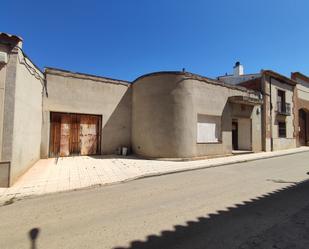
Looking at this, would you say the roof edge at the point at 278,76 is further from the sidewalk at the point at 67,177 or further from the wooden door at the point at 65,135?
the wooden door at the point at 65,135

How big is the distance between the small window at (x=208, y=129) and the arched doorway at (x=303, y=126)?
1455 centimetres

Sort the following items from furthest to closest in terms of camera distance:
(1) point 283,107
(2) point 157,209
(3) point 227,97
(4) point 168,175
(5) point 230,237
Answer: (1) point 283,107, (3) point 227,97, (4) point 168,175, (2) point 157,209, (5) point 230,237

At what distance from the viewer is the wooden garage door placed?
11211 millimetres

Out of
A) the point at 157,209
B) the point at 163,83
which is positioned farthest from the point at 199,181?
the point at 163,83

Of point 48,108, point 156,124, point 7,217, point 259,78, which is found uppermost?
point 259,78

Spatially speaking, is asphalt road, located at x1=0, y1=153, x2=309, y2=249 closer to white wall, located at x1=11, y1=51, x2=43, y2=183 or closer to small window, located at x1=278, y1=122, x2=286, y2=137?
white wall, located at x1=11, y1=51, x2=43, y2=183

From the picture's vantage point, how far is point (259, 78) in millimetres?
16719

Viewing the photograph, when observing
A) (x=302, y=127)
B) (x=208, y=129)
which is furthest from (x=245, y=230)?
(x=302, y=127)

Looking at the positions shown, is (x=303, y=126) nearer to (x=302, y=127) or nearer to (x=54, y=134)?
(x=302, y=127)

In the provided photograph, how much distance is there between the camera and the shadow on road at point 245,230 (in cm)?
282

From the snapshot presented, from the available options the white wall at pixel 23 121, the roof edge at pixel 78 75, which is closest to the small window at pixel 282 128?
the roof edge at pixel 78 75

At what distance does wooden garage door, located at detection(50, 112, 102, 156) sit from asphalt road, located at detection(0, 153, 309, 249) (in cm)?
666

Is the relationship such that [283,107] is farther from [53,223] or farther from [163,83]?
[53,223]

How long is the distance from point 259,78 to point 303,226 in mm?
15796
